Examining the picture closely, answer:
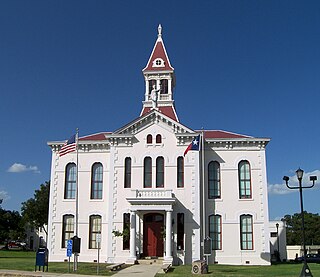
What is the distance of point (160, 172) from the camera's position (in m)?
33.1

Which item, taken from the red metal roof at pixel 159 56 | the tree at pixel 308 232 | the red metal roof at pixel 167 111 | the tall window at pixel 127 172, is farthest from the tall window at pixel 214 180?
the tree at pixel 308 232

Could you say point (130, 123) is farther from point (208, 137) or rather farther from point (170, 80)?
point (170, 80)

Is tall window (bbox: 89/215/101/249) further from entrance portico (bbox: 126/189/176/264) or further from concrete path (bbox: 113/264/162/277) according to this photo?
concrete path (bbox: 113/264/162/277)

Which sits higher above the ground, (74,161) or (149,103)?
(149,103)

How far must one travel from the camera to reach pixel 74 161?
35.3 m

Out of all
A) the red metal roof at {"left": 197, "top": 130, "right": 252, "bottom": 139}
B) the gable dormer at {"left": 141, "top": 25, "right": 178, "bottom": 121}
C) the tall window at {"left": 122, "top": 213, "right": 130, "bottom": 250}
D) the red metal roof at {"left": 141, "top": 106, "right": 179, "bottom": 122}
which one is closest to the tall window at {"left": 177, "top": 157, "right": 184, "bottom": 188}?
the red metal roof at {"left": 197, "top": 130, "right": 252, "bottom": 139}

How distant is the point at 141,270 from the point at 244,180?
1153cm

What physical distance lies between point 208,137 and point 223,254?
909 cm

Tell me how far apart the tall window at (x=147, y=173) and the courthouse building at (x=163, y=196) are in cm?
8

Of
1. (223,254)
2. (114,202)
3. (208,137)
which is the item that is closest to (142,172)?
(114,202)

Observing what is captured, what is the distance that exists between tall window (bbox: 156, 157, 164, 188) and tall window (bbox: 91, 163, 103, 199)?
4818 mm

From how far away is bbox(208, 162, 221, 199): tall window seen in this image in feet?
110

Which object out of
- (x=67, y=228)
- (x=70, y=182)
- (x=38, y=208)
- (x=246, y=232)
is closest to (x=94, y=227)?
(x=67, y=228)

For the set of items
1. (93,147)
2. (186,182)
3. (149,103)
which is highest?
(149,103)
